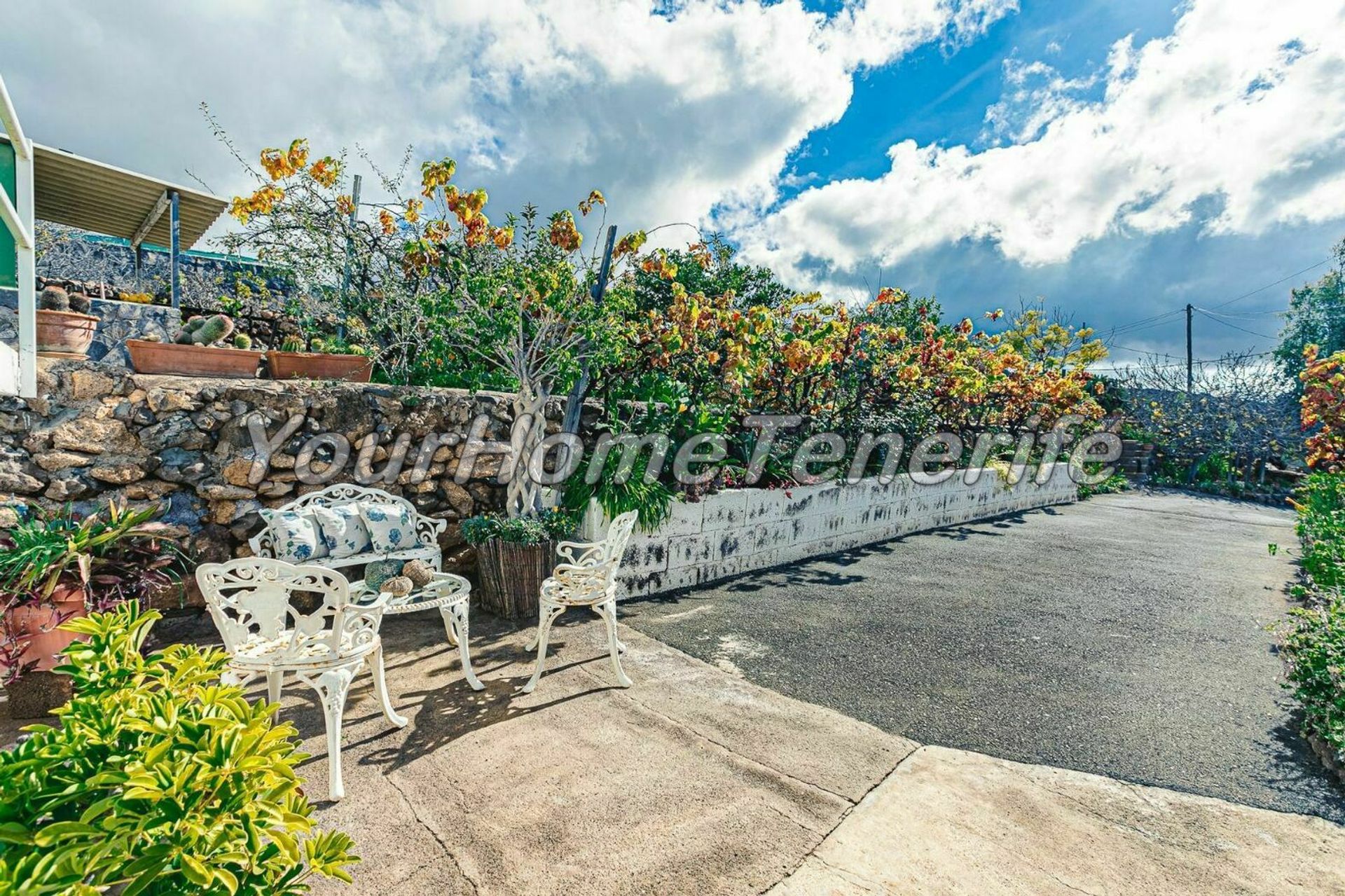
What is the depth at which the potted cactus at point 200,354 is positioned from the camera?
12.0 feet

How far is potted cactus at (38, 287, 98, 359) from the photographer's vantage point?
3.47m

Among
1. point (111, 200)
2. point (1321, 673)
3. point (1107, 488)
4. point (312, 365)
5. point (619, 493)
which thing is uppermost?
point (111, 200)

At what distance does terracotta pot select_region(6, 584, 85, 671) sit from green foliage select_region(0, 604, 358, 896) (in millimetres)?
2355

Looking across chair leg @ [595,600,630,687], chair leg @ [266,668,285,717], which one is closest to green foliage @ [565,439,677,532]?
chair leg @ [595,600,630,687]

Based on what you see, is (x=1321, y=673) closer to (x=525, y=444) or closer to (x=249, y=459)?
(x=525, y=444)

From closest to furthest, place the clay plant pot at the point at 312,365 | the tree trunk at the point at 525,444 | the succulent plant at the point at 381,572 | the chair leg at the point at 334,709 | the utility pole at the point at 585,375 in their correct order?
the chair leg at the point at 334,709 → the succulent plant at the point at 381,572 → the clay plant pot at the point at 312,365 → the tree trunk at the point at 525,444 → the utility pole at the point at 585,375

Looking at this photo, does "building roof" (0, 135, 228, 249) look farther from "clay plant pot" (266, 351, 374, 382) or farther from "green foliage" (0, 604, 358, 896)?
"green foliage" (0, 604, 358, 896)

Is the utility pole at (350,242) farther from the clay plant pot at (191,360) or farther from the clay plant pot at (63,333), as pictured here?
the clay plant pot at (63,333)

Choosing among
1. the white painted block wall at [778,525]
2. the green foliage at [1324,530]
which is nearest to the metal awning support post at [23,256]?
the white painted block wall at [778,525]

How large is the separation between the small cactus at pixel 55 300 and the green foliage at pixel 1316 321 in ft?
80.2

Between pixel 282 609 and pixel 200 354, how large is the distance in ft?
7.37

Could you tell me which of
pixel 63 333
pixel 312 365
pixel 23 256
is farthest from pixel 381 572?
pixel 23 256

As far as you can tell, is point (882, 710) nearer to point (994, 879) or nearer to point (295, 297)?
point (994, 879)

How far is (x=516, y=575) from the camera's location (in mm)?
4082
